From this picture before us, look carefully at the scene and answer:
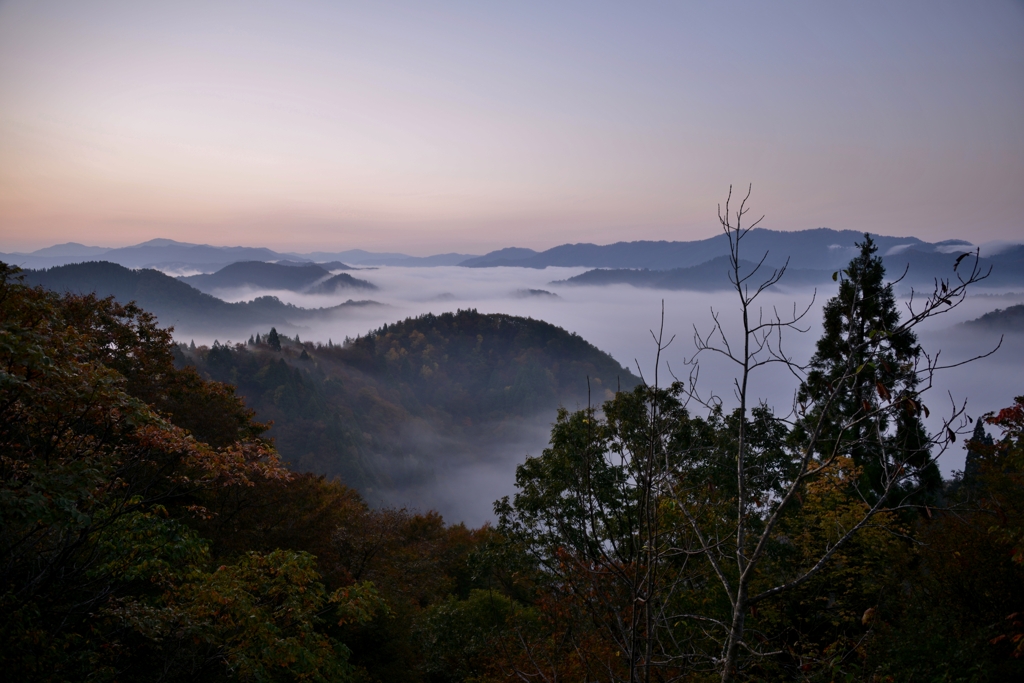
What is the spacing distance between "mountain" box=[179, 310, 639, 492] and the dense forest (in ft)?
217

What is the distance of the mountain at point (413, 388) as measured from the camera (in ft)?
291

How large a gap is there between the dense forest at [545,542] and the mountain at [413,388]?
66.1 metres

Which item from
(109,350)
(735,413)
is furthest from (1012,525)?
(109,350)

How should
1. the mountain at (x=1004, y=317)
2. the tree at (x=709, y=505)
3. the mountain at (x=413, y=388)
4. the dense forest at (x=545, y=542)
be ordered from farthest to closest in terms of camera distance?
the mountain at (x=413, y=388) < the mountain at (x=1004, y=317) < the tree at (x=709, y=505) < the dense forest at (x=545, y=542)

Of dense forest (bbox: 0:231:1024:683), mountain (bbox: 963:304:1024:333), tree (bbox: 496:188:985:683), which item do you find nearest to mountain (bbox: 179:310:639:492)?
mountain (bbox: 963:304:1024:333)

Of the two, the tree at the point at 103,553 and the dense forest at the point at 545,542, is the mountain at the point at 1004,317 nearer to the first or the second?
the dense forest at the point at 545,542

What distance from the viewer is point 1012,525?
317 inches

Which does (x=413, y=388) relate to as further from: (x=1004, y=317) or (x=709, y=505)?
(x=709, y=505)

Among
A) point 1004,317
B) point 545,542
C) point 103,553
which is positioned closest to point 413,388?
point 1004,317

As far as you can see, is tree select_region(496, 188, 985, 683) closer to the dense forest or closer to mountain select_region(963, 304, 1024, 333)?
the dense forest

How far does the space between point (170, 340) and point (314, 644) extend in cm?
1712

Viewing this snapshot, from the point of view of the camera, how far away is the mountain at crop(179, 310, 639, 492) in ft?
291

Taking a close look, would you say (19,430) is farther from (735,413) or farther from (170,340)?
(170,340)

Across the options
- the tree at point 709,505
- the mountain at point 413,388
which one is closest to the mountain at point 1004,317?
the tree at point 709,505
